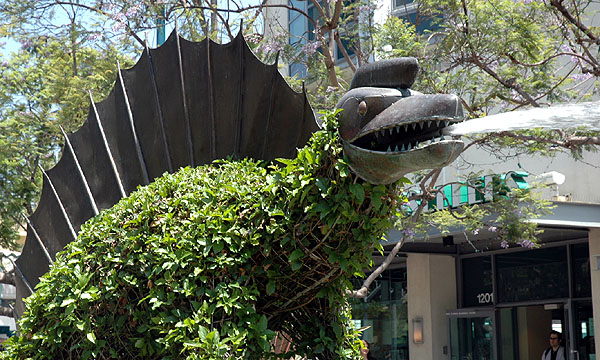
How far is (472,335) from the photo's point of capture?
14539 millimetres

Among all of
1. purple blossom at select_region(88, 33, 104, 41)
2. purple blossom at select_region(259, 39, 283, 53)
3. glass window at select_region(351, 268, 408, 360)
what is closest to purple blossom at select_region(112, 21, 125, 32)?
purple blossom at select_region(88, 33, 104, 41)

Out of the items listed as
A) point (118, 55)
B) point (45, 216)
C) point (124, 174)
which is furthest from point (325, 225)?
point (118, 55)

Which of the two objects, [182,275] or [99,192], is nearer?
[182,275]

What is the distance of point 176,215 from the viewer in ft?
12.9

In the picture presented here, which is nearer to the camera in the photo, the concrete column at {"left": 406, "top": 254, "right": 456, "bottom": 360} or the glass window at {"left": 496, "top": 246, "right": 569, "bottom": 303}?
the glass window at {"left": 496, "top": 246, "right": 569, "bottom": 303}

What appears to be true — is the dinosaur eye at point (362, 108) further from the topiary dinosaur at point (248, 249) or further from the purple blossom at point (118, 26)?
the purple blossom at point (118, 26)

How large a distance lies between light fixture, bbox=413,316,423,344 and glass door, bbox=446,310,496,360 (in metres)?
0.56

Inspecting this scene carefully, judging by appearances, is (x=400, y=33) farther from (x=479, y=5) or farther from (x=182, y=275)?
(x=182, y=275)

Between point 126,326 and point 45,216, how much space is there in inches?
54.7

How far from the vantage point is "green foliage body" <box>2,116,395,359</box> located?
138 inches

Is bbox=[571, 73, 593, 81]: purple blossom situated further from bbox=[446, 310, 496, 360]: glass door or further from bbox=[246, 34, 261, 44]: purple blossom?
bbox=[446, 310, 496, 360]: glass door

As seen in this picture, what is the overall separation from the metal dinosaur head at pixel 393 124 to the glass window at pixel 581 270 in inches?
398

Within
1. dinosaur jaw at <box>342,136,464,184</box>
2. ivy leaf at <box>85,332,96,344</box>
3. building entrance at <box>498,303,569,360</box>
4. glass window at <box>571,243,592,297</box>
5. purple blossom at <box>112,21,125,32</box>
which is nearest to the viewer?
dinosaur jaw at <box>342,136,464,184</box>

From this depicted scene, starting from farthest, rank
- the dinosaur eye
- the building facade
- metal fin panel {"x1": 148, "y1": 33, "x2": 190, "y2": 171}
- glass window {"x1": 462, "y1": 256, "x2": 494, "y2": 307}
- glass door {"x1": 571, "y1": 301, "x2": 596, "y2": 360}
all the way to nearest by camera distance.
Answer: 1. glass window {"x1": 462, "y1": 256, "x2": 494, "y2": 307}
2. glass door {"x1": 571, "y1": 301, "x2": 596, "y2": 360}
3. the building facade
4. metal fin panel {"x1": 148, "y1": 33, "x2": 190, "y2": 171}
5. the dinosaur eye
